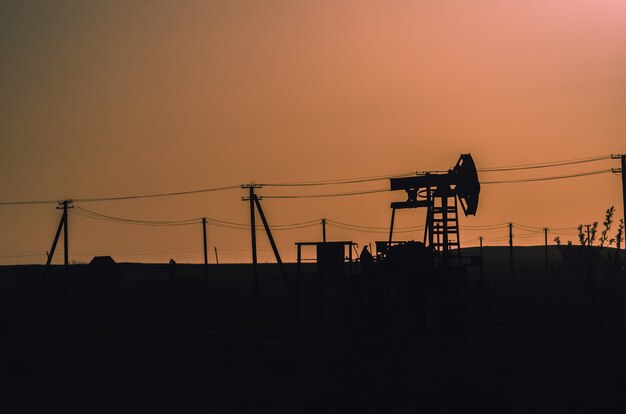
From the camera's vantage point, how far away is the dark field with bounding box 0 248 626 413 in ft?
61.7

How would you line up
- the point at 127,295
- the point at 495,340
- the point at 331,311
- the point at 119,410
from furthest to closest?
1. the point at 127,295
2. the point at 331,311
3. the point at 495,340
4. the point at 119,410

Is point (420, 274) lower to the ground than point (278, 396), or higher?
higher

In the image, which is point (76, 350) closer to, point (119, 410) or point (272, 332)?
point (272, 332)

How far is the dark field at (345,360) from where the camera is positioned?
18.8 meters

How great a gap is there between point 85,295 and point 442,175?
41639 mm

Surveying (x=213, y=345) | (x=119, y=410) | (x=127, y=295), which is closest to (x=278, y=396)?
(x=119, y=410)

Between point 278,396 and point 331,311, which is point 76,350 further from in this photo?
point 331,311

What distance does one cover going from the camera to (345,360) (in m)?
24.2

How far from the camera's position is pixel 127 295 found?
6856 centimetres

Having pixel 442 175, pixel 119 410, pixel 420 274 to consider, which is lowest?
pixel 119 410

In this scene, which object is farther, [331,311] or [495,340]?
[331,311]

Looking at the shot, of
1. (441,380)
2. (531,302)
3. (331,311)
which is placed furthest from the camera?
(531,302)

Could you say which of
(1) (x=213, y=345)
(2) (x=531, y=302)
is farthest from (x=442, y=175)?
(2) (x=531, y=302)

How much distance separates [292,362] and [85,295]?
154ft
